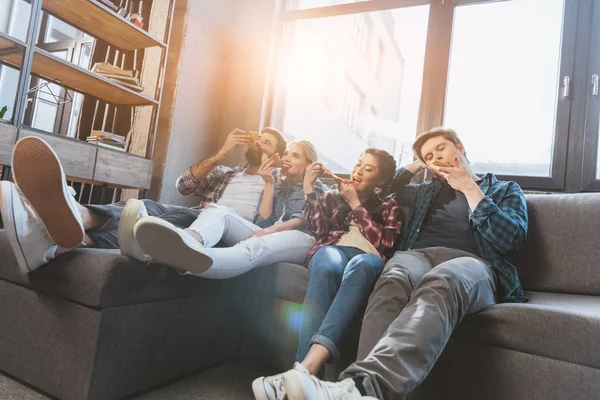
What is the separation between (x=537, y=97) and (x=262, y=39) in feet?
6.50

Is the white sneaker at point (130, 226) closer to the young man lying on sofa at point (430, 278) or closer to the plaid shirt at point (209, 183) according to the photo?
the young man lying on sofa at point (430, 278)

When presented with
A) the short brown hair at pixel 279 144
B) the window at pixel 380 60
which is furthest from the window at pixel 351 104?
the short brown hair at pixel 279 144

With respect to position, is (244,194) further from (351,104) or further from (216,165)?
(351,104)

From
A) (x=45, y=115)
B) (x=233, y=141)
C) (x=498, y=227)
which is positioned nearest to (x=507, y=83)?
(x=498, y=227)

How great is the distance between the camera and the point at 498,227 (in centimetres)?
145

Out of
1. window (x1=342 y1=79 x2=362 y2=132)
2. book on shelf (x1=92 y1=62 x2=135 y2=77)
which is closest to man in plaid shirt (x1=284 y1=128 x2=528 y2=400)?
window (x1=342 y1=79 x2=362 y2=132)

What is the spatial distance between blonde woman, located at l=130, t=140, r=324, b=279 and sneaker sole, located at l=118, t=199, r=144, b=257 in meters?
0.06

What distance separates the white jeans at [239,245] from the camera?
1.36 meters

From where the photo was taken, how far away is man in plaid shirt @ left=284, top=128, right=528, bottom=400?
0.91 m

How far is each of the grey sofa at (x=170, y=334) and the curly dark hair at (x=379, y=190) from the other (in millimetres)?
386

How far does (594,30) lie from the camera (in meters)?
2.37

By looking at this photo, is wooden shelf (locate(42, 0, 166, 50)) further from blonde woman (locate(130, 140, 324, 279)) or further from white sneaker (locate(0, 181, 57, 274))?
white sneaker (locate(0, 181, 57, 274))

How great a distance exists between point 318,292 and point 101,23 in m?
2.44

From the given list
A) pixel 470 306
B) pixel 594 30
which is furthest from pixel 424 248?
pixel 594 30
